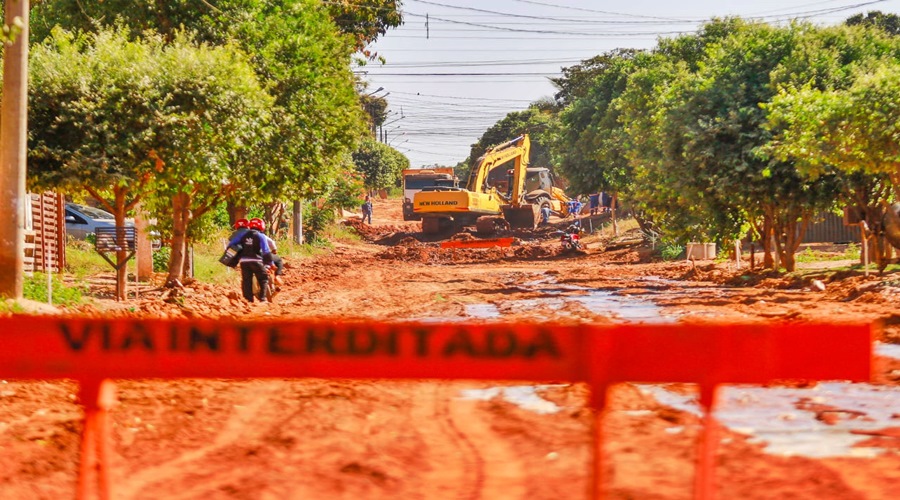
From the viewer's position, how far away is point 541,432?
22.3 feet

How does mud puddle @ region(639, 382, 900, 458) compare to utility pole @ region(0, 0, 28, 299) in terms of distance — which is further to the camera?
utility pole @ region(0, 0, 28, 299)

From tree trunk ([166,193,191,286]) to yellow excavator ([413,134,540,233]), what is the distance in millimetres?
29013

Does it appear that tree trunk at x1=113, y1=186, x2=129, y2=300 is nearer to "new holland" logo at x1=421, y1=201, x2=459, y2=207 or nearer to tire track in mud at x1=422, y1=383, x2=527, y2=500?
tire track in mud at x1=422, y1=383, x2=527, y2=500

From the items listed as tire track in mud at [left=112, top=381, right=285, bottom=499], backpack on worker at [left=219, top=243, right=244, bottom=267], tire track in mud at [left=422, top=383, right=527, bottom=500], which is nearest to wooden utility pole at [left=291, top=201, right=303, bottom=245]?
backpack on worker at [left=219, top=243, right=244, bottom=267]

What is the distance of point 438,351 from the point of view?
12.6 ft

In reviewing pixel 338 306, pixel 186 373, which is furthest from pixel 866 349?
pixel 338 306

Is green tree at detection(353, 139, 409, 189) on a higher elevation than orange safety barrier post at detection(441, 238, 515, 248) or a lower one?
higher

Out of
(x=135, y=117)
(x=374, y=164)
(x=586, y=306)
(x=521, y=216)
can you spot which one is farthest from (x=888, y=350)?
(x=374, y=164)

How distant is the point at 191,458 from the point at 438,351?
2737 mm

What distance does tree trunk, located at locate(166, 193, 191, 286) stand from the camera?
20.7 meters

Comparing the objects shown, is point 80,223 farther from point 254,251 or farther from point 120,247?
point 254,251

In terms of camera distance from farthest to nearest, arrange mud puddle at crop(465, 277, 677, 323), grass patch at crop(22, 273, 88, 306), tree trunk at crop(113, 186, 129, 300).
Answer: tree trunk at crop(113, 186, 129, 300), grass patch at crop(22, 273, 88, 306), mud puddle at crop(465, 277, 677, 323)

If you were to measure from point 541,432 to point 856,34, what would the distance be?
21526 millimetres

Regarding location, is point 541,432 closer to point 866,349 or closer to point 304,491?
point 304,491
